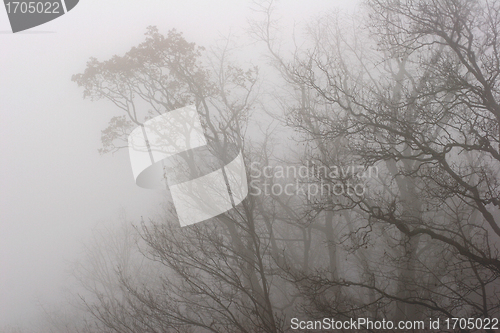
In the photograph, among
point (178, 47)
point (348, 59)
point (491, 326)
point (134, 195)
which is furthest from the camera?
point (134, 195)

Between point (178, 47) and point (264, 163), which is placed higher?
point (178, 47)

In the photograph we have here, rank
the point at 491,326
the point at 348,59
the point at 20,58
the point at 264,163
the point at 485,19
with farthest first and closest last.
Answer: the point at 20,58 < the point at 348,59 < the point at 264,163 < the point at 491,326 < the point at 485,19

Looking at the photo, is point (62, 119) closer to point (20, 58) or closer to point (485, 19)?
point (20, 58)

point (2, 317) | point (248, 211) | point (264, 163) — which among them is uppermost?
point (264, 163)

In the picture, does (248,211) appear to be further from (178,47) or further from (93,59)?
(93,59)

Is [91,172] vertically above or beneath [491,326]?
above

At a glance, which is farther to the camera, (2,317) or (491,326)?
(2,317)

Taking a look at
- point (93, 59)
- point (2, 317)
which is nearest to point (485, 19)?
point (93, 59)

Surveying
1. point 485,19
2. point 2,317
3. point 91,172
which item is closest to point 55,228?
point 91,172

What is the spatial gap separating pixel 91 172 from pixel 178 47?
3145 cm

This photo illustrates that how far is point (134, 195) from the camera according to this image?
1243 inches

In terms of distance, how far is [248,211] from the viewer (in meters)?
6.07

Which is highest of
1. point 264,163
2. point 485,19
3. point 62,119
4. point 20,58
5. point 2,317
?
point 20,58

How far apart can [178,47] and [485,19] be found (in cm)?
762
